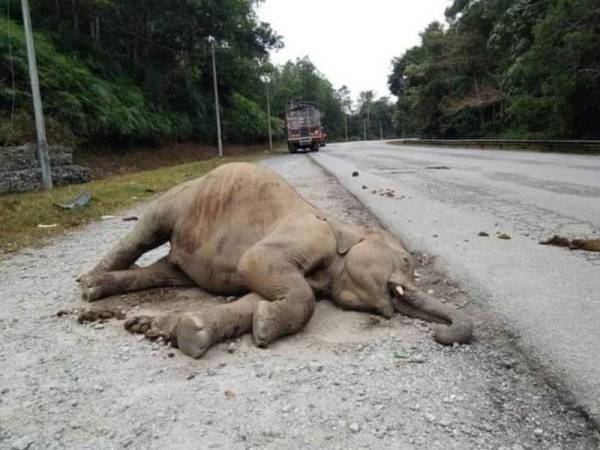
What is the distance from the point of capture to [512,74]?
2692 centimetres

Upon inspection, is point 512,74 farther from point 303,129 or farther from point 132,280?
point 132,280

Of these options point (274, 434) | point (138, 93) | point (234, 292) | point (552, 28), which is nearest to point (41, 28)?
point (138, 93)

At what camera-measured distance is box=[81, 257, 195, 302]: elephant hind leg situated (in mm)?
3947

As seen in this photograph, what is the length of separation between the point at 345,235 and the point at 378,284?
440 mm

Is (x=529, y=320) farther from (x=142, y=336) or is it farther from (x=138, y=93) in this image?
(x=138, y=93)

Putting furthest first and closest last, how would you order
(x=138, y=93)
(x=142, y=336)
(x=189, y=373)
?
(x=138, y=93) < (x=142, y=336) < (x=189, y=373)

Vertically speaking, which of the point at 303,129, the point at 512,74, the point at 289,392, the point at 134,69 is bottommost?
the point at 289,392

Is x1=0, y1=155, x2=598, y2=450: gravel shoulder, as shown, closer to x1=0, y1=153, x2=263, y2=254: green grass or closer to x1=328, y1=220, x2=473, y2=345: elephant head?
x1=328, y1=220, x2=473, y2=345: elephant head

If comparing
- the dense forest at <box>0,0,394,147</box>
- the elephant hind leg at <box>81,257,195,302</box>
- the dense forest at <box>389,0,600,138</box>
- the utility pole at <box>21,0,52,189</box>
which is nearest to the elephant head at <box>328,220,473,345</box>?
the elephant hind leg at <box>81,257,195,302</box>

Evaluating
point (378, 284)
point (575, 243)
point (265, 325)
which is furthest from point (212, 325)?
point (575, 243)

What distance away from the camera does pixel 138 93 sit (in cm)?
2698

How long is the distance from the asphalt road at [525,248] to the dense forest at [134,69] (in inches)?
484

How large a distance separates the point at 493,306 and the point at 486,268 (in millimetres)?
998

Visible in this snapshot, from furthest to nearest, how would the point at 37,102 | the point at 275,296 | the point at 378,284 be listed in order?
1. the point at 37,102
2. the point at 378,284
3. the point at 275,296
